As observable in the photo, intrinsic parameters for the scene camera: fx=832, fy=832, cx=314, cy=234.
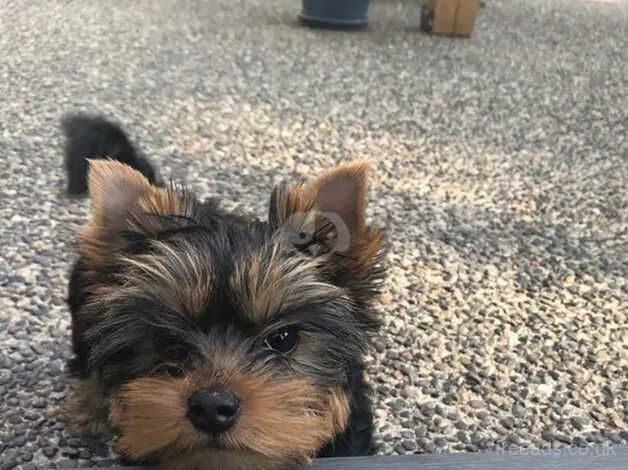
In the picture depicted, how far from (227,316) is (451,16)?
811cm

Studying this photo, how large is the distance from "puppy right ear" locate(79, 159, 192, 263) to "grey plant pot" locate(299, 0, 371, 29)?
288 inches

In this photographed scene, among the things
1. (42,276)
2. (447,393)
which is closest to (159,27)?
(42,276)

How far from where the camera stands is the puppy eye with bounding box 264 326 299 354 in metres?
1.92

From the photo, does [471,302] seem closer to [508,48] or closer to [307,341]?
[307,341]

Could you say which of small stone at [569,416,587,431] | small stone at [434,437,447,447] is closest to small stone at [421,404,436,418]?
small stone at [434,437,447,447]

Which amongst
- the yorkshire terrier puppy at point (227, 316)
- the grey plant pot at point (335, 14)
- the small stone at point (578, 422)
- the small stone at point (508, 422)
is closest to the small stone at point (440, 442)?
the small stone at point (508, 422)

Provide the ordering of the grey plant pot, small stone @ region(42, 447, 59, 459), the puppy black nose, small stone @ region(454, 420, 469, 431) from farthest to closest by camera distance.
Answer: the grey plant pot < small stone @ region(454, 420, 469, 431) < small stone @ region(42, 447, 59, 459) < the puppy black nose

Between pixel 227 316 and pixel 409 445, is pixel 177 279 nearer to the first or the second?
pixel 227 316

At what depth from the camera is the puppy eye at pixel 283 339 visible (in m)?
1.92

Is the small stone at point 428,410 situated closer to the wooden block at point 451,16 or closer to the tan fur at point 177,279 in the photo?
the tan fur at point 177,279

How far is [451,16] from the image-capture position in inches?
368

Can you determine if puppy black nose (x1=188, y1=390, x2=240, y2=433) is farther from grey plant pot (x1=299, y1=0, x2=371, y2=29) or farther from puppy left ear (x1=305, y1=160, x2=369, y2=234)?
grey plant pot (x1=299, y1=0, x2=371, y2=29)

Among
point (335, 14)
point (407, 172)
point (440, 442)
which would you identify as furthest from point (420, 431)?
point (335, 14)

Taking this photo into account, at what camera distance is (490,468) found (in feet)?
5.71
